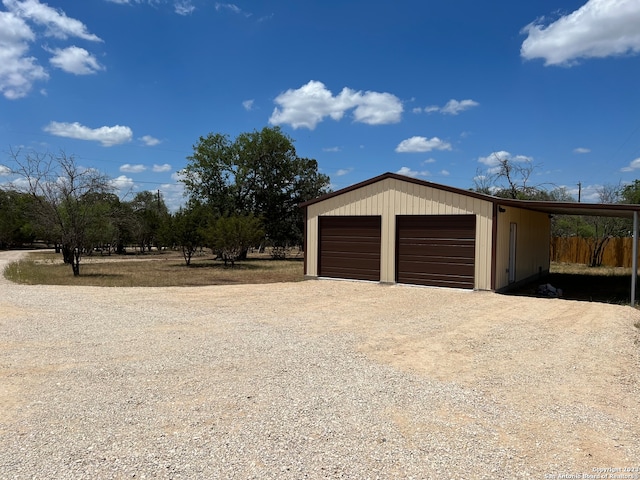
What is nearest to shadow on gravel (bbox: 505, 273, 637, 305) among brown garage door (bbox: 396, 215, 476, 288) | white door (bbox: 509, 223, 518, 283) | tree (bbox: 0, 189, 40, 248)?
white door (bbox: 509, 223, 518, 283)

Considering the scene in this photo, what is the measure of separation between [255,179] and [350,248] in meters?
16.0

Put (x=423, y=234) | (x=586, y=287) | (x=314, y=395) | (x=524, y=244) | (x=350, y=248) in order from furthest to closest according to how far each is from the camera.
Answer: (x=524, y=244), (x=350, y=248), (x=586, y=287), (x=423, y=234), (x=314, y=395)

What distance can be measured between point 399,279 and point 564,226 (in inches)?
951

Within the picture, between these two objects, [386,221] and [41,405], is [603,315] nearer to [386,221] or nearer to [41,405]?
[386,221]

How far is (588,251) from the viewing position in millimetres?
24141

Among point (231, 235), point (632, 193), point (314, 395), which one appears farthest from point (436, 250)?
point (632, 193)

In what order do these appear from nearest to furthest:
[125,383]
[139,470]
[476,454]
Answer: [139,470] < [476,454] < [125,383]

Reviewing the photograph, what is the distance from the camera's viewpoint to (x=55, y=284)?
13914 mm

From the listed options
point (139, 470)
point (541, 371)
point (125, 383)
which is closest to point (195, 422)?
point (139, 470)

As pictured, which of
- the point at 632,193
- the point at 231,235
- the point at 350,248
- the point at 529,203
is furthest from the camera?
the point at 632,193

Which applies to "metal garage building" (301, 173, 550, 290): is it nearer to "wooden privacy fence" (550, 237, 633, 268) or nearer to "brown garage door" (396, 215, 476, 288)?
"brown garage door" (396, 215, 476, 288)

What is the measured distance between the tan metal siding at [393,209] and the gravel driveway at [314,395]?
3.88 m

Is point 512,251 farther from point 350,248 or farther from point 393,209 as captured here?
point 350,248

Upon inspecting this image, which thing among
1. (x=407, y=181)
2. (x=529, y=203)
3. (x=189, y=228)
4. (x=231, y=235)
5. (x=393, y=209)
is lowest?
(x=231, y=235)
